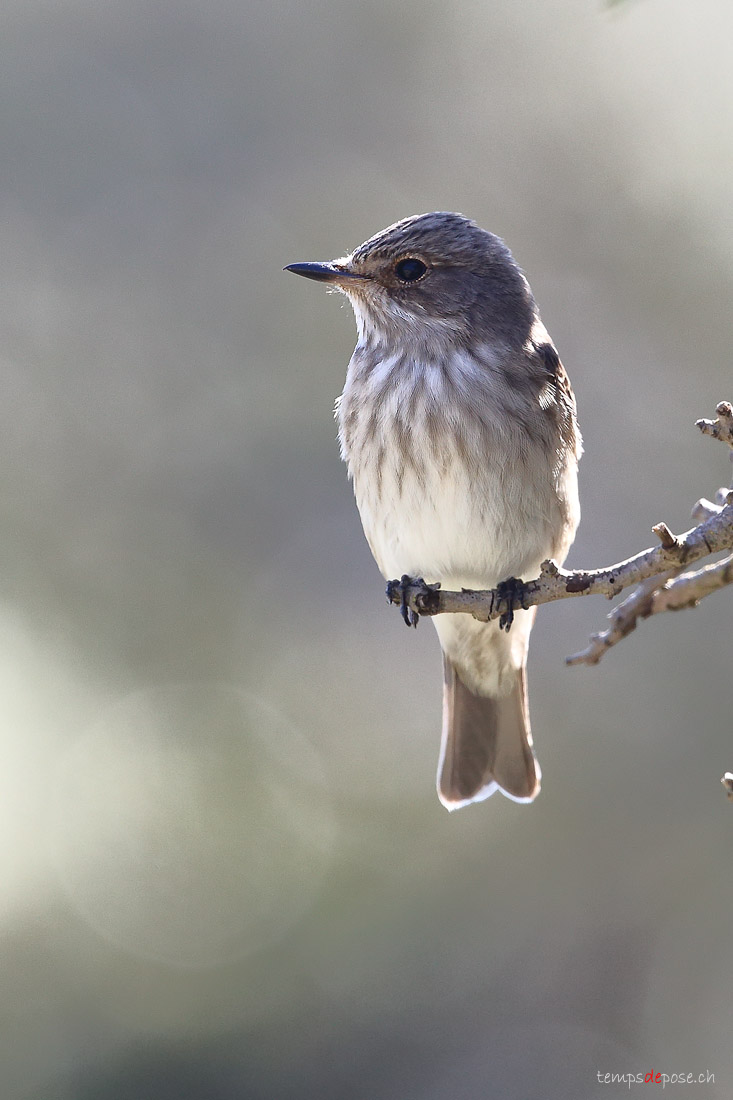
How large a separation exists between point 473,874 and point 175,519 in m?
2.47

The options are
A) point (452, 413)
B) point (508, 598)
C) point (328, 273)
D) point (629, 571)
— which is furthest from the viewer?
point (328, 273)

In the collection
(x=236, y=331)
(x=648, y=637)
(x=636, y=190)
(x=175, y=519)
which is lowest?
(x=648, y=637)

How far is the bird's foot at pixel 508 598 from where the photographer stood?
322 cm

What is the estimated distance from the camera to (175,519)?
23.5 ft

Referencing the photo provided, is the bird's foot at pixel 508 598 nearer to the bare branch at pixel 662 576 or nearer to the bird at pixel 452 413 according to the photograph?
the bird at pixel 452 413

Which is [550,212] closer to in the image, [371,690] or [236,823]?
[371,690]

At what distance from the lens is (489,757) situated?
4441mm

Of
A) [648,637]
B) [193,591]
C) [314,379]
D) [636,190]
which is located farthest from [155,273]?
[648,637]

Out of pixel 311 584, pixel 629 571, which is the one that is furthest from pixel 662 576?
pixel 311 584

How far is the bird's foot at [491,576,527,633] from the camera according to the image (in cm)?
322

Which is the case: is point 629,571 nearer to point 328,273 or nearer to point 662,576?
point 662,576

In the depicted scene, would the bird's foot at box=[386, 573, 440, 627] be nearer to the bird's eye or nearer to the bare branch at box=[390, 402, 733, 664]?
the bare branch at box=[390, 402, 733, 664]

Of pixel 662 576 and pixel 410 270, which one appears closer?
pixel 662 576

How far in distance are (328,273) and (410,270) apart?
258 mm
